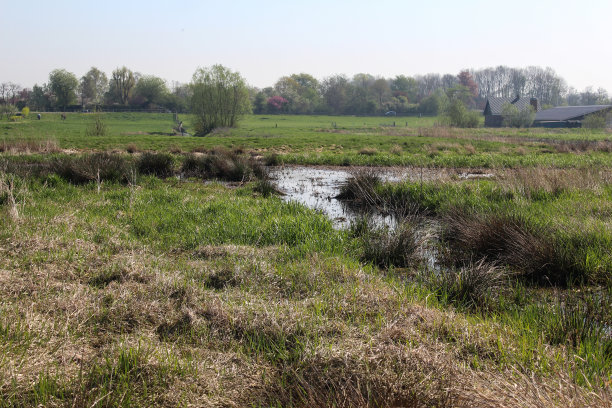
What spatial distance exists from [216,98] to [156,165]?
123 feet

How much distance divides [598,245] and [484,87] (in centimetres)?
15414

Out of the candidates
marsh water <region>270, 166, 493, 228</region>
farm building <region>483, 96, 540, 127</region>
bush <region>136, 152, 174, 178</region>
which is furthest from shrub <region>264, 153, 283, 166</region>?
farm building <region>483, 96, 540, 127</region>

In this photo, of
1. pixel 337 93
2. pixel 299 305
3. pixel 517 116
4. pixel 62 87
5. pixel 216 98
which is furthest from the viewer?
pixel 337 93

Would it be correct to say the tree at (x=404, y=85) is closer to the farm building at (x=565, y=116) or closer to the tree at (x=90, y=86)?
the farm building at (x=565, y=116)

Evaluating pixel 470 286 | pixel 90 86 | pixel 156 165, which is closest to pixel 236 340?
pixel 470 286

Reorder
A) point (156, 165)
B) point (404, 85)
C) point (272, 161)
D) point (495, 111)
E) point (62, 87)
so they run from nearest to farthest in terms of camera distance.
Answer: point (156, 165) → point (272, 161) → point (495, 111) → point (62, 87) → point (404, 85)

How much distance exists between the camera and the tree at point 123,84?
9306cm

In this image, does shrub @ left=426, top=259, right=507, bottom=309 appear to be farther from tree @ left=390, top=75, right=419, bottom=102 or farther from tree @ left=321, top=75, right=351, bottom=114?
tree @ left=390, top=75, right=419, bottom=102

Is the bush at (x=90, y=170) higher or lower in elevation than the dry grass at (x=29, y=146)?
lower

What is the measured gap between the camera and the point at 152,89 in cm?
8994

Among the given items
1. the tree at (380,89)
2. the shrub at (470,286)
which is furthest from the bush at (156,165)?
the tree at (380,89)

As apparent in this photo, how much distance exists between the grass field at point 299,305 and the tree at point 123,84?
3599 inches

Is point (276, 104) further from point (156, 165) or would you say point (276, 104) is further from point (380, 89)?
point (156, 165)

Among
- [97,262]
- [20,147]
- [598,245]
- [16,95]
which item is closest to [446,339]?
[598,245]
